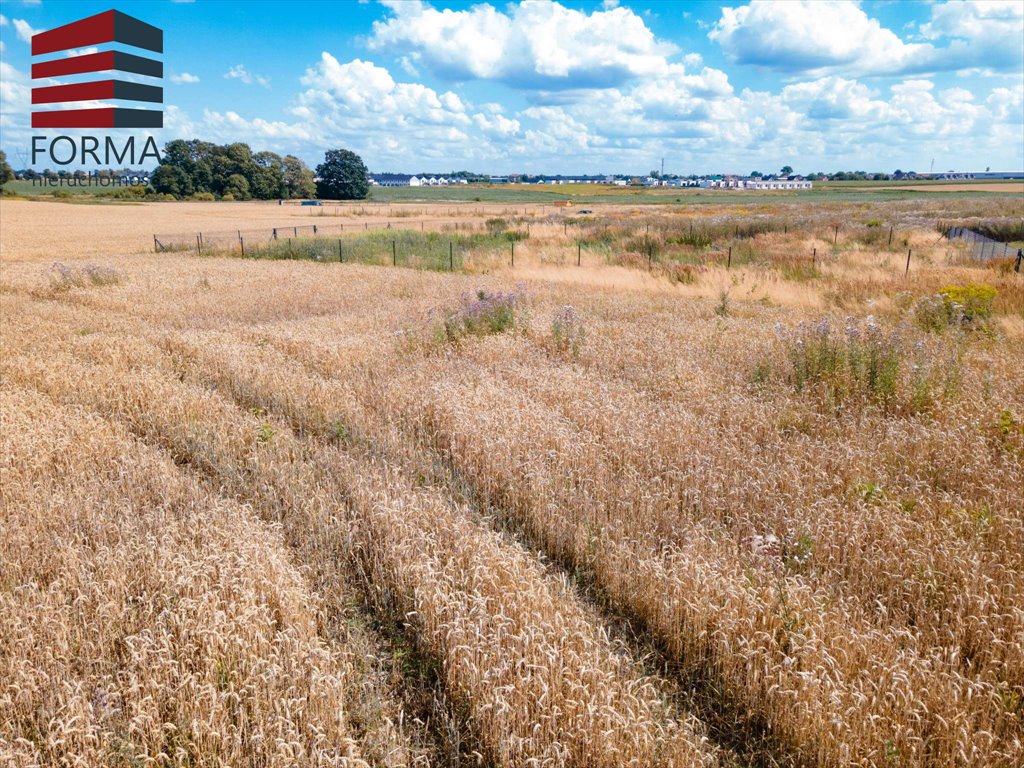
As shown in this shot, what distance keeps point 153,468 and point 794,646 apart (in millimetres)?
6251

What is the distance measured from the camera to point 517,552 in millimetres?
5188

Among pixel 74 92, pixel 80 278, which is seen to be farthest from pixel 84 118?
pixel 80 278

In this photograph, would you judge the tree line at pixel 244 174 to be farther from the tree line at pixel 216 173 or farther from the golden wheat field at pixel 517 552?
the golden wheat field at pixel 517 552

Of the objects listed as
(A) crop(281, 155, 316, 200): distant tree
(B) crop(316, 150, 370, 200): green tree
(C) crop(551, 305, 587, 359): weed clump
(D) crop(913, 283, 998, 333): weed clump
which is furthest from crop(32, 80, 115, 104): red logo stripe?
(B) crop(316, 150, 370, 200): green tree

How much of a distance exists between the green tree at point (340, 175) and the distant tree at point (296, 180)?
3272mm

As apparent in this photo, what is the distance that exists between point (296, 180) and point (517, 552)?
445 ft

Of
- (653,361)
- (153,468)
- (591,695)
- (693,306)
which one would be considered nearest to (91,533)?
(153,468)

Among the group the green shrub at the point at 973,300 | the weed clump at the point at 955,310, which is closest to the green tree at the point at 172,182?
the weed clump at the point at 955,310

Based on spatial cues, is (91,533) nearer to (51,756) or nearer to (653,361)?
(51,756)

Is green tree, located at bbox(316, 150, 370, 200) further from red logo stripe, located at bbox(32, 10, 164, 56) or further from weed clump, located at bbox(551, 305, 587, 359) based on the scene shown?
weed clump, located at bbox(551, 305, 587, 359)

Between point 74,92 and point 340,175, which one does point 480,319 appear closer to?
point 74,92

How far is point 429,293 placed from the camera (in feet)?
64.1

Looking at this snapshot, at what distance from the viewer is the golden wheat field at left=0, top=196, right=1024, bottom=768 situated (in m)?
3.57

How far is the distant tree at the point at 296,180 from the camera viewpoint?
126 meters
